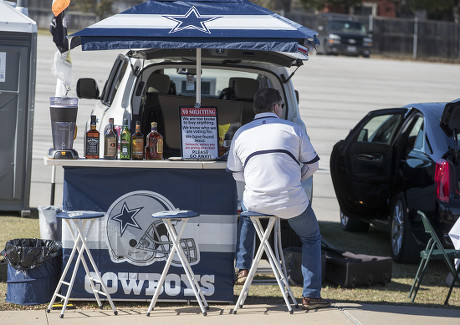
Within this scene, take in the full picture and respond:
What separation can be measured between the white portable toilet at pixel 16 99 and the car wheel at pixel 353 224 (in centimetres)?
387

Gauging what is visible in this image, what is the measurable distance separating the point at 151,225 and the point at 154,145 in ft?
2.11

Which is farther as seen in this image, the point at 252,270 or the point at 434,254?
the point at 434,254

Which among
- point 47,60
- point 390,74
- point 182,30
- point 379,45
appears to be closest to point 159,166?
point 182,30

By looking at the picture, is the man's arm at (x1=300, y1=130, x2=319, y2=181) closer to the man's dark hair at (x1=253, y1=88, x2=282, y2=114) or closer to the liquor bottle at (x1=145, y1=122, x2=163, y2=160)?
the man's dark hair at (x1=253, y1=88, x2=282, y2=114)

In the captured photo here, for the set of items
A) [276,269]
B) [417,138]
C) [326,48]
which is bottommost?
[276,269]

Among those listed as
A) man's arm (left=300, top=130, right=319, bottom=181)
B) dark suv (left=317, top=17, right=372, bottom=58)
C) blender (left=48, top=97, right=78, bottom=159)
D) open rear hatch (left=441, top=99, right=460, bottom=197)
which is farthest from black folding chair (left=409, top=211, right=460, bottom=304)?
dark suv (left=317, top=17, right=372, bottom=58)

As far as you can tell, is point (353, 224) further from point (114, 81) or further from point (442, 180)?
point (114, 81)

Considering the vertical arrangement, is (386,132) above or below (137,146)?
above

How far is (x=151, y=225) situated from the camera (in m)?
6.43

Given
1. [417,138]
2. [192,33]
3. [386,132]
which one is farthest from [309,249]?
[386,132]

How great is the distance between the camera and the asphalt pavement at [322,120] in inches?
240

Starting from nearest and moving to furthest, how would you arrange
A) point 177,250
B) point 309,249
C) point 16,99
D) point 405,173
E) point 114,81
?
point 177,250 < point 309,249 < point 405,173 < point 114,81 < point 16,99

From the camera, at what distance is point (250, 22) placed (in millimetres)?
6672

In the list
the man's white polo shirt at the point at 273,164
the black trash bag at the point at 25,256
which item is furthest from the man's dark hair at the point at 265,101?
the black trash bag at the point at 25,256
